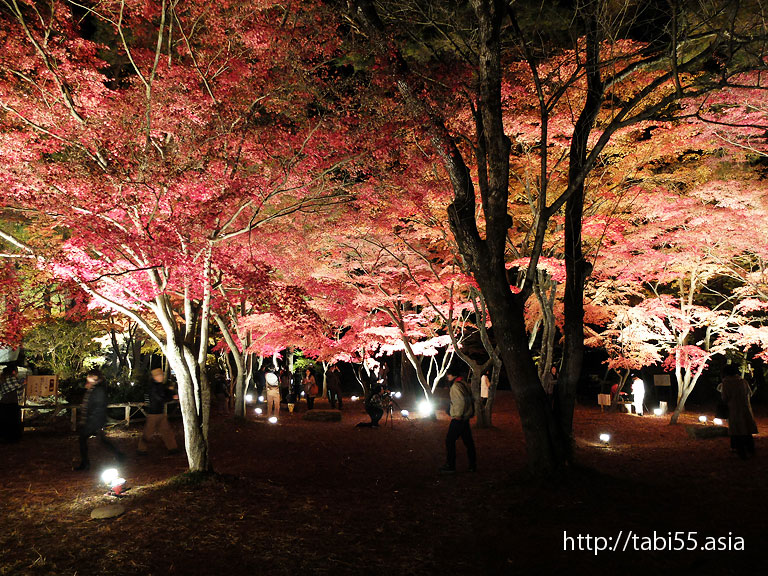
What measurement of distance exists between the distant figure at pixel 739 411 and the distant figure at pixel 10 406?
43.6 feet

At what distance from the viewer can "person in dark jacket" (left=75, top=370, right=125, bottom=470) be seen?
25.0 feet

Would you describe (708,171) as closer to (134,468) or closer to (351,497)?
(351,497)

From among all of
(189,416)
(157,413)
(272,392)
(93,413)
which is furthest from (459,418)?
(272,392)

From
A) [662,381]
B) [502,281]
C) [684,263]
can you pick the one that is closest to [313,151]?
[502,281]

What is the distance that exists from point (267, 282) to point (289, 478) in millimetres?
3166

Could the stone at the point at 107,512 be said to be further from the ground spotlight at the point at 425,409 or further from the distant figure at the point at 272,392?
the ground spotlight at the point at 425,409

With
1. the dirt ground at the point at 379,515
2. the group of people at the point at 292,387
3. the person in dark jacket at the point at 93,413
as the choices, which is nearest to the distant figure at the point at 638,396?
the dirt ground at the point at 379,515

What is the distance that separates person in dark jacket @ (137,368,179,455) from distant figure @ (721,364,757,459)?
390 inches

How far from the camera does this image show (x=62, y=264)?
645cm

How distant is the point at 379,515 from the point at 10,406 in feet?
28.9

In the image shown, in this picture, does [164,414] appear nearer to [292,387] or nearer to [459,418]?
[459,418]

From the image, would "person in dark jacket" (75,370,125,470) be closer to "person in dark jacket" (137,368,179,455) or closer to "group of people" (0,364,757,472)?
"group of people" (0,364,757,472)

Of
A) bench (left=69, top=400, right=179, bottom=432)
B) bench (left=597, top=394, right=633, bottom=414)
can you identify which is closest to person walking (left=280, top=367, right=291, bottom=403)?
bench (left=69, top=400, right=179, bottom=432)

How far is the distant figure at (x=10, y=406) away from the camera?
9500 mm
